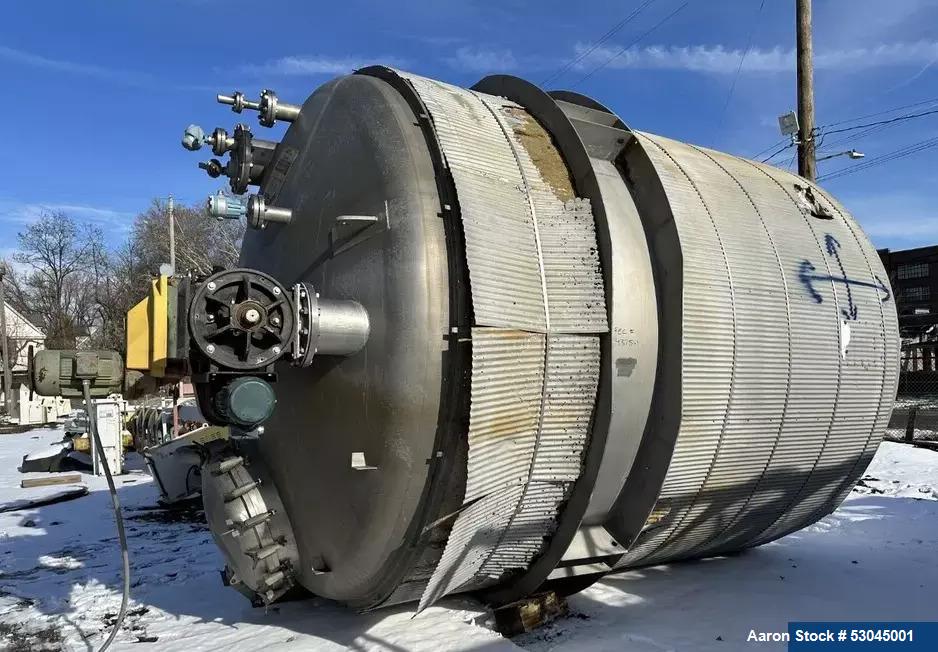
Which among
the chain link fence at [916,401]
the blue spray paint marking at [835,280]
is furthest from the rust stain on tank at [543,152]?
the chain link fence at [916,401]

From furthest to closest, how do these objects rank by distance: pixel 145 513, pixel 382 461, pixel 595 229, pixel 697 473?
pixel 145 513 < pixel 697 473 < pixel 595 229 < pixel 382 461

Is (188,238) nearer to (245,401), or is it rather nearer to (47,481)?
(47,481)

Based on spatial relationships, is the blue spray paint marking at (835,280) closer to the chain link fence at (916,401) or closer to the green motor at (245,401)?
the green motor at (245,401)

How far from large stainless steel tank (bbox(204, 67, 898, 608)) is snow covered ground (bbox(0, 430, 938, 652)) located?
0.37m

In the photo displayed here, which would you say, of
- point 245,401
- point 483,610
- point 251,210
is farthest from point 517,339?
point 483,610

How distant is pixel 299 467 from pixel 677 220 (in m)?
2.61

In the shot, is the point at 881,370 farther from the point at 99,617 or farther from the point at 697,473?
the point at 99,617

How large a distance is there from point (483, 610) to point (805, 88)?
9695 millimetres

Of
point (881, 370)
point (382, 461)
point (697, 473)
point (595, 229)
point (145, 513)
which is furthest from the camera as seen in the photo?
point (145, 513)

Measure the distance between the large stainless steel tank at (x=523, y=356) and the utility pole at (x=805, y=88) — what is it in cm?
666

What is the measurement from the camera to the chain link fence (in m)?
12.1

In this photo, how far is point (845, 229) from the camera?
501 cm

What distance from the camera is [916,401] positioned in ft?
62.0

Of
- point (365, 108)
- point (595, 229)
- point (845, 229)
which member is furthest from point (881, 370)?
point (365, 108)
